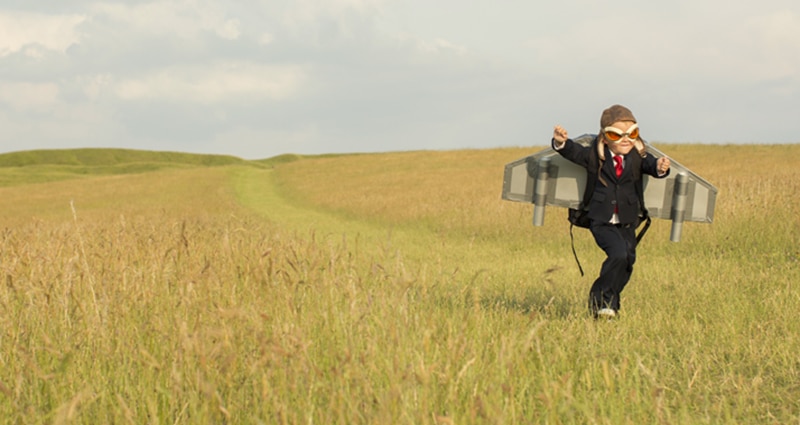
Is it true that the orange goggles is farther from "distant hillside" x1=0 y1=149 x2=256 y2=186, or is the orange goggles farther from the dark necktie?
"distant hillside" x1=0 y1=149 x2=256 y2=186

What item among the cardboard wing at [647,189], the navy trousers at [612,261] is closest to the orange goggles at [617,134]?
the cardboard wing at [647,189]

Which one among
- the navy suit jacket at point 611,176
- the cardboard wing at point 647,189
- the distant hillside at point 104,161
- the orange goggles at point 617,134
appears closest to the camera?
the orange goggles at point 617,134

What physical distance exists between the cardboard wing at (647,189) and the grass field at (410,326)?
2.99 ft

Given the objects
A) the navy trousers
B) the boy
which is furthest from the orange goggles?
the navy trousers

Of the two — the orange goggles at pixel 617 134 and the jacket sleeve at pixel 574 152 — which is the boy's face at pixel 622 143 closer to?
the orange goggles at pixel 617 134

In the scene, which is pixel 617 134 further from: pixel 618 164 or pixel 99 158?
pixel 99 158

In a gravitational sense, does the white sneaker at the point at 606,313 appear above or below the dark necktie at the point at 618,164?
below

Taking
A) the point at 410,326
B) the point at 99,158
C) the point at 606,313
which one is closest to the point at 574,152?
the point at 606,313

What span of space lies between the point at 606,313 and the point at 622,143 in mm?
1505

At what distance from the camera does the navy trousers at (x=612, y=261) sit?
5821 mm

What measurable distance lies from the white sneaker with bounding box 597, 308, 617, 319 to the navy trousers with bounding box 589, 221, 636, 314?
5 centimetres

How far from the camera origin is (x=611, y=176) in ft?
19.2

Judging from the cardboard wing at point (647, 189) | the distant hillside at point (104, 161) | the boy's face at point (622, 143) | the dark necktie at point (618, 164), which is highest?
the boy's face at point (622, 143)

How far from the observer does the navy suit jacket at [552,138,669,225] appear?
5.85m
